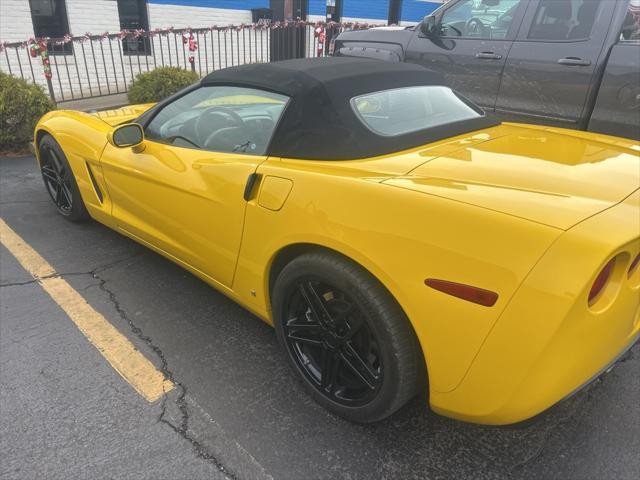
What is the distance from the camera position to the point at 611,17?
4180 millimetres

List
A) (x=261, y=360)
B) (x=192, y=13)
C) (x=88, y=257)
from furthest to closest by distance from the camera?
(x=192, y=13) → (x=88, y=257) → (x=261, y=360)

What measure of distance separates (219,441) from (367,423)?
61 centimetres

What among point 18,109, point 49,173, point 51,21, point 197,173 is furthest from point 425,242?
point 51,21

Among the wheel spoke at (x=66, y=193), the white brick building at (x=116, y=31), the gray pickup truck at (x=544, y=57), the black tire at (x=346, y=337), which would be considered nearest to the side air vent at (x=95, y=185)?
the wheel spoke at (x=66, y=193)

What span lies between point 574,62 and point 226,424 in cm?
407

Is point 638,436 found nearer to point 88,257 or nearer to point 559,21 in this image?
point 88,257

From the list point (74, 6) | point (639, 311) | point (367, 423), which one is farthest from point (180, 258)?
point (74, 6)

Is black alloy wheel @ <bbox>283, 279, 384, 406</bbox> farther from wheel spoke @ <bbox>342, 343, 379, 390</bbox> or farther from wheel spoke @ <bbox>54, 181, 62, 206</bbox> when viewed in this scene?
wheel spoke @ <bbox>54, 181, 62, 206</bbox>

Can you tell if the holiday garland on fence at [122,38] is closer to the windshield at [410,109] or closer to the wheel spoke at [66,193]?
the wheel spoke at [66,193]

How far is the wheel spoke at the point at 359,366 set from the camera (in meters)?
1.95

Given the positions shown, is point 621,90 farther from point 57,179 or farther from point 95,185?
point 57,179

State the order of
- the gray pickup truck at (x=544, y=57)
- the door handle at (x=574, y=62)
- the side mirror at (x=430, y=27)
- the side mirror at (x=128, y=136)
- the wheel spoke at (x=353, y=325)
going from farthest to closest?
the side mirror at (x=430, y=27)
the door handle at (x=574, y=62)
the gray pickup truck at (x=544, y=57)
the side mirror at (x=128, y=136)
the wheel spoke at (x=353, y=325)

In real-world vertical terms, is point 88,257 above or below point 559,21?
below

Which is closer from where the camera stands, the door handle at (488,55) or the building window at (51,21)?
the door handle at (488,55)
